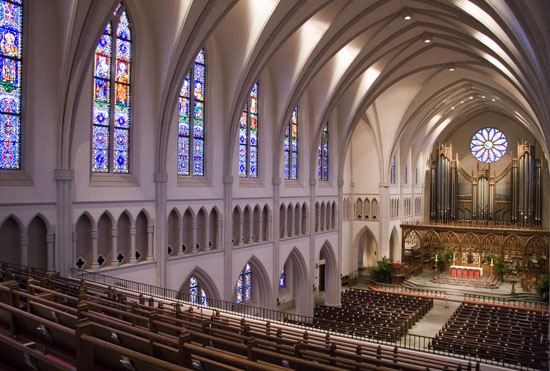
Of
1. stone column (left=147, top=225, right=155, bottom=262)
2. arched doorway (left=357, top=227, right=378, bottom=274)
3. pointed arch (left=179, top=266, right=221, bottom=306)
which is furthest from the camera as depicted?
arched doorway (left=357, top=227, right=378, bottom=274)

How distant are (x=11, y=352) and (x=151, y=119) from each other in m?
15.4

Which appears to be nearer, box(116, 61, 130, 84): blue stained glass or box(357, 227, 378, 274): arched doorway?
box(116, 61, 130, 84): blue stained glass

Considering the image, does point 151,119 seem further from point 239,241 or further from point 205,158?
point 239,241

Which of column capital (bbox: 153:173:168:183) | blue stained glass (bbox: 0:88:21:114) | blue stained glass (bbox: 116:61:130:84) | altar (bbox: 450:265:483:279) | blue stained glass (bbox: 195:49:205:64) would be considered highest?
blue stained glass (bbox: 195:49:205:64)

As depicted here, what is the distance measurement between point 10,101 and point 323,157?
21.5m

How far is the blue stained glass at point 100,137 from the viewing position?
1755 cm

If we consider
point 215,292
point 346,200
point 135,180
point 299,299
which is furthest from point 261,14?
point 346,200

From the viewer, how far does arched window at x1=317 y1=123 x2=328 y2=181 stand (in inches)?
1288

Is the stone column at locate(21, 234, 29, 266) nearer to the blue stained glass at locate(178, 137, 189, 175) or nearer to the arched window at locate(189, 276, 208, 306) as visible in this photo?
the blue stained glass at locate(178, 137, 189, 175)

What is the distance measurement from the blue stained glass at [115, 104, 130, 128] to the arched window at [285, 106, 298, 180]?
38.9ft

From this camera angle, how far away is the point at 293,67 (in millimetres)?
24766

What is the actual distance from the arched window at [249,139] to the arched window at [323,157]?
26.2ft

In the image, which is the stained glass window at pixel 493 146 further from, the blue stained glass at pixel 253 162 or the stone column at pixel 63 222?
the stone column at pixel 63 222

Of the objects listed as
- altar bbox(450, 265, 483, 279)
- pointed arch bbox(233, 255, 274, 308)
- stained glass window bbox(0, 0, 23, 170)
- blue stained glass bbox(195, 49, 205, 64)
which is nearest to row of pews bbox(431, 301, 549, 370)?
pointed arch bbox(233, 255, 274, 308)
